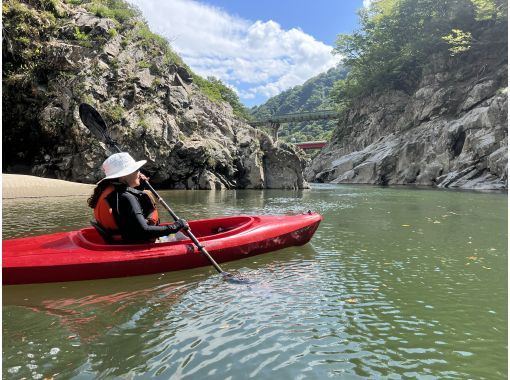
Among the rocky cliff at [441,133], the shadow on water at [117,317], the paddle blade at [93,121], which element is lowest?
the shadow on water at [117,317]

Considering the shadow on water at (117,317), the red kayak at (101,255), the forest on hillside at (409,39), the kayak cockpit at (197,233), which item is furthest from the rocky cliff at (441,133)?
the shadow on water at (117,317)

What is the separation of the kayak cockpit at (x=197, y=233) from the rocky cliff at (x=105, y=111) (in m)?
19.1

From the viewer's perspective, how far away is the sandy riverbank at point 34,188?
1753 centimetres

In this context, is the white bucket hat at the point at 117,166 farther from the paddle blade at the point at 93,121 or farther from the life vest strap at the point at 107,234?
the paddle blade at the point at 93,121

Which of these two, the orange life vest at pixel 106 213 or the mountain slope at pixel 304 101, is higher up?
the mountain slope at pixel 304 101

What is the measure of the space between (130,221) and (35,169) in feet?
73.2

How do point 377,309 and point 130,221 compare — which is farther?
point 130,221

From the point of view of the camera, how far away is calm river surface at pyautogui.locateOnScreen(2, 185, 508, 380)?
10.3 ft

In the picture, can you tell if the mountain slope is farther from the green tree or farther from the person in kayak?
the person in kayak

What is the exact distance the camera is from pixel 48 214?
1194 cm

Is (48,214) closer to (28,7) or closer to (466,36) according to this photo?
(28,7)

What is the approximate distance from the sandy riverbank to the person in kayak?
1391 centimetres

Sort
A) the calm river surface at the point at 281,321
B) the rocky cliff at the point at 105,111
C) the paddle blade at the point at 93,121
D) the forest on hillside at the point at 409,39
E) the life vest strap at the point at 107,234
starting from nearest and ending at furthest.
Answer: the calm river surface at the point at 281,321 < the life vest strap at the point at 107,234 < the paddle blade at the point at 93,121 < the rocky cliff at the point at 105,111 < the forest on hillside at the point at 409,39

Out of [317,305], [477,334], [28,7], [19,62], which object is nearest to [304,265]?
[317,305]
